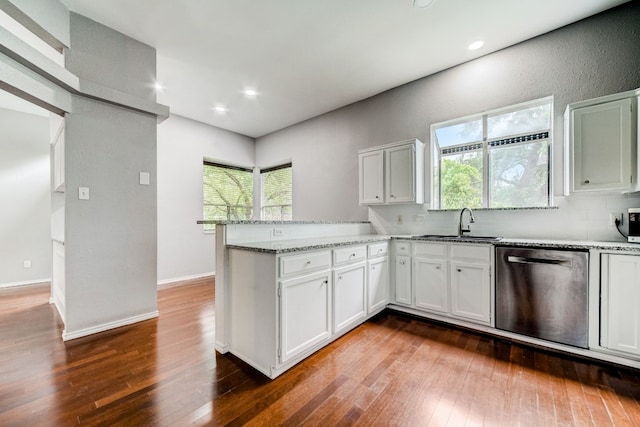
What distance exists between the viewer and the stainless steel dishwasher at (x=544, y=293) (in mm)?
2119

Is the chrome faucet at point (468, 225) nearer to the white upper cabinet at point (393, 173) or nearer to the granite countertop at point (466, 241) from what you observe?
the granite countertop at point (466, 241)

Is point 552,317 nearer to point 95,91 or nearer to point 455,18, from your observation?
point 455,18

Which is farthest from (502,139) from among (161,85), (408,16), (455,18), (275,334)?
(161,85)

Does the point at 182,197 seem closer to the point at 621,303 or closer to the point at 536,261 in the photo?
the point at 536,261

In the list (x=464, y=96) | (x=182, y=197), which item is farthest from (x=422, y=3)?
(x=182, y=197)

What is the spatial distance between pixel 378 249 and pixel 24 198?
589cm

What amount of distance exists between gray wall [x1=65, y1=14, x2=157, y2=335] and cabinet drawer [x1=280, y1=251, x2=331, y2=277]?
199 centimetres

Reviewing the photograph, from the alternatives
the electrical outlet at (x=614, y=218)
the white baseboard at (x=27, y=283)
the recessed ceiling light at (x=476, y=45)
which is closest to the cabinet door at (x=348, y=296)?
the electrical outlet at (x=614, y=218)

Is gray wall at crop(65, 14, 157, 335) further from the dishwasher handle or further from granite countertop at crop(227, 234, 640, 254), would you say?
the dishwasher handle

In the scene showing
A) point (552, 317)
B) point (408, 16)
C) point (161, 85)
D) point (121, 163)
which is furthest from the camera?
point (161, 85)

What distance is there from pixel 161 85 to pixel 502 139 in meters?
4.57

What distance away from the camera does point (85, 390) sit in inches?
67.6

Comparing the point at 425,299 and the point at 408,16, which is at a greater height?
the point at 408,16

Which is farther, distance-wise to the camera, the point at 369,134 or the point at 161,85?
the point at 369,134
